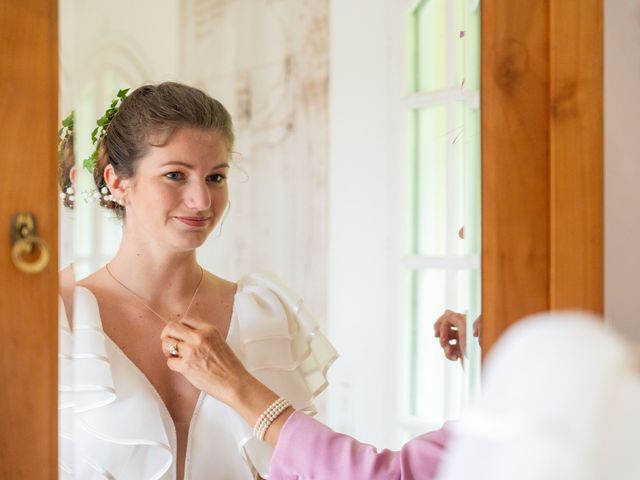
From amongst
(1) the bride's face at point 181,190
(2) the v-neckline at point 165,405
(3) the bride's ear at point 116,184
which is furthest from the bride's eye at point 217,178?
(2) the v-neckline at point 165,405

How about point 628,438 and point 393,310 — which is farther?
point 393,310

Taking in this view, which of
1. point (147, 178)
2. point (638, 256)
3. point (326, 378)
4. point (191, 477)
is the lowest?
point (191, 477)

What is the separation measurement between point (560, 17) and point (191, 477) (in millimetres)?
772

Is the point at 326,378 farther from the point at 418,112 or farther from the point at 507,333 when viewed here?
the point at 418,112

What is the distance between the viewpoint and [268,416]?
103 cm

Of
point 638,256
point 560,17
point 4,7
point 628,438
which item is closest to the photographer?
point 628,438

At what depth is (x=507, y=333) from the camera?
40.9 inches

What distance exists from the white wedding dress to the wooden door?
0.13 ft

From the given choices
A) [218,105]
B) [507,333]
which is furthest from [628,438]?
[218,105]

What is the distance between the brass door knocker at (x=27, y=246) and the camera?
93 centimetres

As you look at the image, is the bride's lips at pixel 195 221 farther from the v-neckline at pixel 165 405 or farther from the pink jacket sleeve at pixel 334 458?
the pink jacket sleeve at pixel 334 458

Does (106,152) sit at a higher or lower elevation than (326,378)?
higher

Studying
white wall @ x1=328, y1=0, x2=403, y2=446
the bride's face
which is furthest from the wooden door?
white wall @ x1=328, y1=0, x2=403, y2=446

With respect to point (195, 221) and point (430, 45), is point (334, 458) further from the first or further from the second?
point (430, 45)
